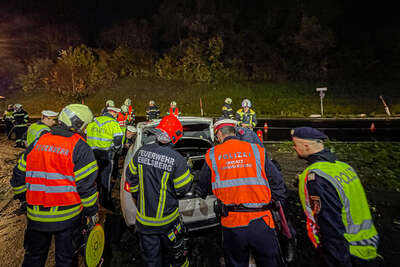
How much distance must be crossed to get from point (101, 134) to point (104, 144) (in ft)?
0.63

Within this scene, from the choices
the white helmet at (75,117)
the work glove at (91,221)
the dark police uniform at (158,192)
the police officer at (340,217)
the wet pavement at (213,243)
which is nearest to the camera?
the police officer at (340,217)

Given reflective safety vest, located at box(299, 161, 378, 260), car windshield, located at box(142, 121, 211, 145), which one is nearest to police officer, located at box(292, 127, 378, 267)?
reflective safety vest, located at box(299, 161, 378, 260)

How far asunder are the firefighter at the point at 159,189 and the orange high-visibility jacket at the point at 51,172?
574 mm

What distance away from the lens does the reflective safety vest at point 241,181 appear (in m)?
2.09

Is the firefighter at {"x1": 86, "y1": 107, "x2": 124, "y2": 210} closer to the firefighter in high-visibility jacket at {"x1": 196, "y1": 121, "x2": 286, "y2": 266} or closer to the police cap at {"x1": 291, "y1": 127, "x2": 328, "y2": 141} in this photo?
the firefighter in high-visibility jacket at {"x1": 196, "y1": 121, "x2": 286, "y2": 266}

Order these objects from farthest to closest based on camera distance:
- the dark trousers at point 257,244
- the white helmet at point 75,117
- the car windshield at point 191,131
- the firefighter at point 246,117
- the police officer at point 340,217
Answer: the firefighter at point 246,117 < the car windshield at point 191,131 < the white helmet at point 75,117 < the dark trousers at point 257,244 < the police officer at point 340,217

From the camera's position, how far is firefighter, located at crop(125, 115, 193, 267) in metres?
2.18

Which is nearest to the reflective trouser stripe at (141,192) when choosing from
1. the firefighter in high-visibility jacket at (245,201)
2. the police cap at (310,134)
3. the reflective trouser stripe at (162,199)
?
the reflective trouser stripe at (162,199)

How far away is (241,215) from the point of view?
2100 millimetres

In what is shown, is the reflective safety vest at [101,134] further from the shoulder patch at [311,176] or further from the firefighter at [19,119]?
the firefighter at [19,119]

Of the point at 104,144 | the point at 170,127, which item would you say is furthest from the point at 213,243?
the point at 104,144

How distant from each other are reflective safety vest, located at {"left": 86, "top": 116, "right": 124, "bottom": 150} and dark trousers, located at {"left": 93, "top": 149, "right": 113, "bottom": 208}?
124 millimetres

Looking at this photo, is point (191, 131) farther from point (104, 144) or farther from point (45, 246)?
point (45, 246)

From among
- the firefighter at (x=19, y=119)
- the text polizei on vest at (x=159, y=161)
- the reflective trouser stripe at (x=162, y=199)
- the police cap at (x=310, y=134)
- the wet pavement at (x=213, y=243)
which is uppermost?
the firefighter at (x=19, y=119)
